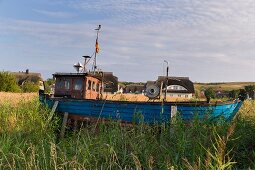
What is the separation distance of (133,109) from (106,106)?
97 centimetres

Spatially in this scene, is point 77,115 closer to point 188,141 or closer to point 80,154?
point 80,154

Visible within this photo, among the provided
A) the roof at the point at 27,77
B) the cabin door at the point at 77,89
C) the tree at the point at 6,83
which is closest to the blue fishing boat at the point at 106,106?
the cabin door at the point at 77,89

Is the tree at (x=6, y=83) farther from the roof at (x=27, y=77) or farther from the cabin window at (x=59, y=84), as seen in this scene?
the roof at (x=27, y=77)

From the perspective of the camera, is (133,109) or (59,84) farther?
(59,84)

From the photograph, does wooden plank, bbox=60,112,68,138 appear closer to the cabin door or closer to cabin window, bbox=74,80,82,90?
the cabin door

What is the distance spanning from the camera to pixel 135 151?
5578mm

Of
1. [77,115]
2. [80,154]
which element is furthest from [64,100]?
[80,154]

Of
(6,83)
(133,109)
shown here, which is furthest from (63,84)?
(6,83)

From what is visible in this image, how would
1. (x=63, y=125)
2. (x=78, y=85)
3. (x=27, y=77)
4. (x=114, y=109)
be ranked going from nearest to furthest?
(x=114, y=109) → (x=63, y=125) → (x=78, y=85) → (x=27, y=77)

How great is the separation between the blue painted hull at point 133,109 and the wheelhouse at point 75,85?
1603 millimetres

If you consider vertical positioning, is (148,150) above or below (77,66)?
below

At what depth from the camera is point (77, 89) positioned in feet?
48.4

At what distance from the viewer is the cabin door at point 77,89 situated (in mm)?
14639

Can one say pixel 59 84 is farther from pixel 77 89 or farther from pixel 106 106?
pixel 106 106
